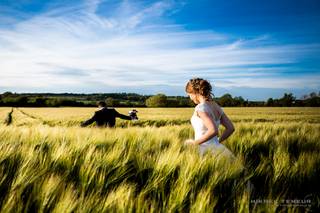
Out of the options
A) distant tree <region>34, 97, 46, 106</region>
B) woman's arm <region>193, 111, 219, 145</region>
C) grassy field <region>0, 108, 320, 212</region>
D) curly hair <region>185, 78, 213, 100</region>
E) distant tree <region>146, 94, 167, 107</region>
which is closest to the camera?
grassy field <region>0, 108, 320, 212</region>

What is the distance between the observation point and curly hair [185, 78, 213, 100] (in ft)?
12.8

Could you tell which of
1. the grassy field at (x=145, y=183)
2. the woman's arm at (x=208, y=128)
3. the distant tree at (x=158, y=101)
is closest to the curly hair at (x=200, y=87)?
the woman's arm at (x=208, y=128)

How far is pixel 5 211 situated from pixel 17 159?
3.12 ft

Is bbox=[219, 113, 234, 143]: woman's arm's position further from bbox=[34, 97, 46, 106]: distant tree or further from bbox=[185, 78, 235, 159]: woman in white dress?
bbox=[34, 97, 46, 106]: distant tree

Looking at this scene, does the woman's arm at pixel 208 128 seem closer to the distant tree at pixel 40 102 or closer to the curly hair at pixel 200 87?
the curly hair at pixel 200 87

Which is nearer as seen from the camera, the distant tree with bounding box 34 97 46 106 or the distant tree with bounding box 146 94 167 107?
the distant tree with bounding box 34 97 46 106

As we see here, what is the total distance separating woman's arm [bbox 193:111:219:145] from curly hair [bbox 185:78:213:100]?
293 millimetres

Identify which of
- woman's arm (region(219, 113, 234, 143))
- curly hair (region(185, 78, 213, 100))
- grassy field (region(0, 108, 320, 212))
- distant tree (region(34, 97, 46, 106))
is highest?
curly hair (region(185, 78, 213, 100))

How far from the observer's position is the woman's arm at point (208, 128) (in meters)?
3.60

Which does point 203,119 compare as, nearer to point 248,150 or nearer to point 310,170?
point 248,150

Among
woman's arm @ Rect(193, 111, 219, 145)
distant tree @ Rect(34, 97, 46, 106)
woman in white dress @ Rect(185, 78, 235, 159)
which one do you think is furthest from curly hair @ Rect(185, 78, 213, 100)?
distant tree @ Rect(34, 97, 46, 106)

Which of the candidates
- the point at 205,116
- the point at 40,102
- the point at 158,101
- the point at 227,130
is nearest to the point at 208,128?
the point at 205,116

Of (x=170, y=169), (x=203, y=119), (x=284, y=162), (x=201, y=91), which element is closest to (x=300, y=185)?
(x=284, y=162)

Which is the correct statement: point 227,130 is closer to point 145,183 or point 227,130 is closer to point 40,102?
point 145,183
